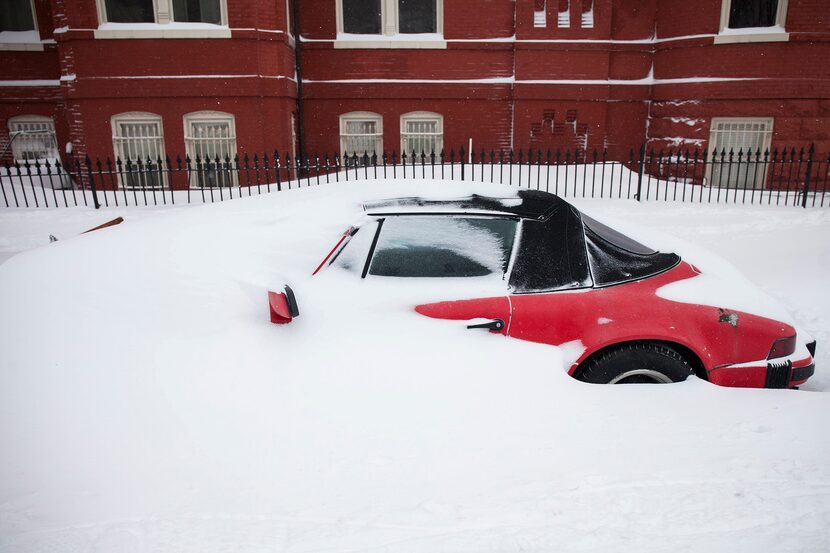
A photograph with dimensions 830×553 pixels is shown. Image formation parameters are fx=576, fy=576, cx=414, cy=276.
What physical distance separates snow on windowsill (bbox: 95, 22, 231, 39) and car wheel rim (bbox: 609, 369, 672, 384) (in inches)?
420

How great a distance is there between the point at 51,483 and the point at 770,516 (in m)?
3.17

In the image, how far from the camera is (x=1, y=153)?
43.5 ft

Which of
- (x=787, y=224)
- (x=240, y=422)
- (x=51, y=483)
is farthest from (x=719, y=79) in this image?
(x=51, y=483)

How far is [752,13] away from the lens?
12.1m

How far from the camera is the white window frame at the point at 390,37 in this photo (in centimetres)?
1287

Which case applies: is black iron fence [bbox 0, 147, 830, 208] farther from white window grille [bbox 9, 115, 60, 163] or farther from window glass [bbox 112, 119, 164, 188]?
white window grille [bbox 9, 115, 60, 163]

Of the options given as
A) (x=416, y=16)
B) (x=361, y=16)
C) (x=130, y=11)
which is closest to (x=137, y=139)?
(x=130, y=11)

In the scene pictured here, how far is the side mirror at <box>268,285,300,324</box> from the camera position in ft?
10.2

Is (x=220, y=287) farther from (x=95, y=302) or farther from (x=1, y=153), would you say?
(x=1, y=153)

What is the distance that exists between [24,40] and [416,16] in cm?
879

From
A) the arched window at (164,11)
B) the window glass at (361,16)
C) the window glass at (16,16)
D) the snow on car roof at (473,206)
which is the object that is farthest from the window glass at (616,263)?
the window glass at (16,16)

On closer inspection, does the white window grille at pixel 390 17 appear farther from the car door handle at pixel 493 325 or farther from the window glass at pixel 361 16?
the car door handle at pixel 493 325

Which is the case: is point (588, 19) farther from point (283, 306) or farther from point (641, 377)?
point (283, 306)

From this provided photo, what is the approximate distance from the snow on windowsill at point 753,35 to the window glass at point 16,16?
49.6ft
